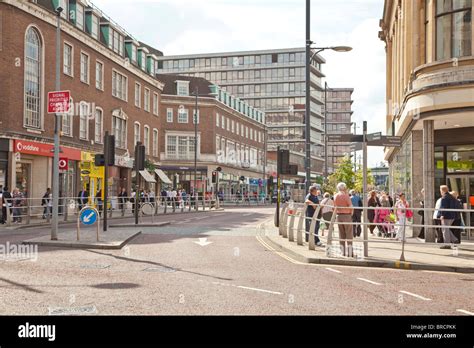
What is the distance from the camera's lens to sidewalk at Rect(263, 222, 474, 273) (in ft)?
43.4

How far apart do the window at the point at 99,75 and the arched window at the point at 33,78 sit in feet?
26.6

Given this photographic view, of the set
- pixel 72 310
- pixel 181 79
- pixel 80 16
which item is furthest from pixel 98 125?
pixel 72 310

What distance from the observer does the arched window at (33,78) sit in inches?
1302

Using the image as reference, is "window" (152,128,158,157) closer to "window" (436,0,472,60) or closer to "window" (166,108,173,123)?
"window" (166,108,173,123)

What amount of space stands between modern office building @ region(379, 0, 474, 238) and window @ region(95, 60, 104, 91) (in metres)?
25.4

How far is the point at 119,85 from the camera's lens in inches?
1853

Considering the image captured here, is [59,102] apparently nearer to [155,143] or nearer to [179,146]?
[155,143]

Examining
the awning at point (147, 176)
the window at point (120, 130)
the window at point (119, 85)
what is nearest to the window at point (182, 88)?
the awning at point (147, 176)

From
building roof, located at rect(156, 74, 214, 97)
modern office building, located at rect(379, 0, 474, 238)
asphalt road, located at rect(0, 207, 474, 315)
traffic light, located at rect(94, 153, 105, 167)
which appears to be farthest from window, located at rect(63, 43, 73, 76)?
building roof, located at rect(156, 74, 214, 97)

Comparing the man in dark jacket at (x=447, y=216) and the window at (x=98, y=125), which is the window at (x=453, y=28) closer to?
the man in dark jacket at (x=447, y=216)

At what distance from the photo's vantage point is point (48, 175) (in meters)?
34.8

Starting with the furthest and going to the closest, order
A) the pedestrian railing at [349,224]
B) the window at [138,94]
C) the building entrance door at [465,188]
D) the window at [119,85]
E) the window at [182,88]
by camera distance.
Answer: the window at [182,88] < the window at [138,94] < the window at [119,85] < the building entrance door at [465,188] < the pedestrian railing at [349,224]
